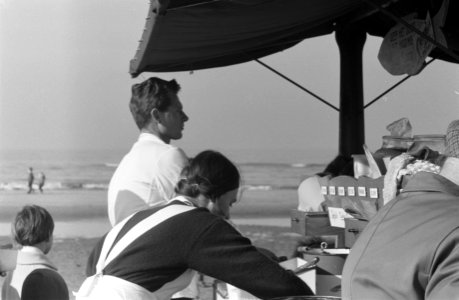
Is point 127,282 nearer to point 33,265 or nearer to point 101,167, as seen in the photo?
point 33,265

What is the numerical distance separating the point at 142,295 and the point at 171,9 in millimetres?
1473

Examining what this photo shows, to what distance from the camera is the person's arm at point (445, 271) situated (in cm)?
108

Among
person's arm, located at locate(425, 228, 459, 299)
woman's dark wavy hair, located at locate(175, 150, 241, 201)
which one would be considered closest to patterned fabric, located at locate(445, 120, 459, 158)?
person's arm, located at locate(425, 228, 459, 299)

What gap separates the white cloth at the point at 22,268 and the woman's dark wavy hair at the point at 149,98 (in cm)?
66

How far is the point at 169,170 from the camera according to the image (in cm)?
250

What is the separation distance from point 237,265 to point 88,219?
1646cm

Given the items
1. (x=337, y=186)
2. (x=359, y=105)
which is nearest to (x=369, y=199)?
(x=337, y=186)

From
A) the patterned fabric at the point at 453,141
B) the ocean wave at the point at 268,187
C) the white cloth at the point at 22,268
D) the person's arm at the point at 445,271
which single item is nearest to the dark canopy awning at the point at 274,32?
the white cloth at the point at 22,268

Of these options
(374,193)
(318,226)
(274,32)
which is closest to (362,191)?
(374,193)

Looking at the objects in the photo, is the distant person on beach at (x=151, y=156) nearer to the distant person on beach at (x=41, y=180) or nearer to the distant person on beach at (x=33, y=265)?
the distant person on beach at (x=33, y=265)

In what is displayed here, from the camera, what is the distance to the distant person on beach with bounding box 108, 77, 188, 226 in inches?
98.8

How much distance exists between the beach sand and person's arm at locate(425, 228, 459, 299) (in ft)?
29.7

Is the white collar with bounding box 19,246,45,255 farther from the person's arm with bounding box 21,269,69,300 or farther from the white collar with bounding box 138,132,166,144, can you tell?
the white collar with bounding box 138,132,166,144

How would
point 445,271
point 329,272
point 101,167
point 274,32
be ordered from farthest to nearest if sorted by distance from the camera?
point 101,167 < point 274,32 < point 329,272 < point 445,271
